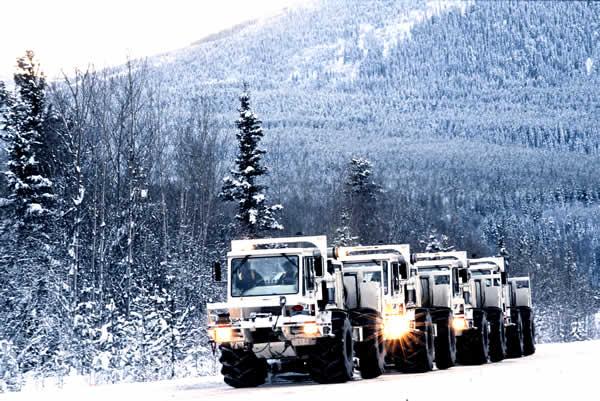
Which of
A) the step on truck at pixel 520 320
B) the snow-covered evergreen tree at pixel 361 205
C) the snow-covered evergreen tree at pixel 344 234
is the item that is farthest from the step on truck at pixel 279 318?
the snow-covered evergreen tree at pixel 361 205

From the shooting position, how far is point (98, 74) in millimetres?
50188

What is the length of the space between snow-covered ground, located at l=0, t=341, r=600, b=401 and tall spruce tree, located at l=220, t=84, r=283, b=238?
83.6 feet

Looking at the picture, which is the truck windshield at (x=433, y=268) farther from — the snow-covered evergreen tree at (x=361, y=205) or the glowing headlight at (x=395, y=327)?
the snow-covered evergreen tree at (x=361, y=205)

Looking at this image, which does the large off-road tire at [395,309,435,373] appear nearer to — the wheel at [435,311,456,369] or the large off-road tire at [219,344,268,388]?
the wheel at [435,311,456,369]

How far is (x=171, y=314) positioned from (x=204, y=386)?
16.8 m

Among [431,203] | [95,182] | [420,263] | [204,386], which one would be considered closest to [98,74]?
[95,182]

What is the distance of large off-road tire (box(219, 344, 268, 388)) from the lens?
26.6 meters

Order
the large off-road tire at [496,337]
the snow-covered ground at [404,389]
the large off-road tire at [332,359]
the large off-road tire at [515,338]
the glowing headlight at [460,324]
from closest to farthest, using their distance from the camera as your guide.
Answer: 1. the snow-covered ground at [404,389]
2. the large off-road tire at [332,359]
3. the glowing headlight at [460,324]
4. the large off-road tire at [496,337]
5. the large off-road tire at [515,338]

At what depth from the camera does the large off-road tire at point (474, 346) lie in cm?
3722

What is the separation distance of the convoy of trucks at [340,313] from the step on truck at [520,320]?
5239 millimetres

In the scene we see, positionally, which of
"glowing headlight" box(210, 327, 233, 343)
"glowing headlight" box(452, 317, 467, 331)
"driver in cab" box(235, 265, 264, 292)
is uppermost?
"driver in cab" box(235, 265, 264, 292)

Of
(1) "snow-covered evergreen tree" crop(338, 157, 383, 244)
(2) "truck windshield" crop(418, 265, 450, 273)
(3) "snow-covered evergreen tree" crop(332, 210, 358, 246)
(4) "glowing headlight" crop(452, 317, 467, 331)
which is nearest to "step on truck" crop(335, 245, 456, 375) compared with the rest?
(4) "glowing headlight" crop(452, 317, 467, 331)

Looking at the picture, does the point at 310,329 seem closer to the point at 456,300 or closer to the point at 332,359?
the point at 332,359

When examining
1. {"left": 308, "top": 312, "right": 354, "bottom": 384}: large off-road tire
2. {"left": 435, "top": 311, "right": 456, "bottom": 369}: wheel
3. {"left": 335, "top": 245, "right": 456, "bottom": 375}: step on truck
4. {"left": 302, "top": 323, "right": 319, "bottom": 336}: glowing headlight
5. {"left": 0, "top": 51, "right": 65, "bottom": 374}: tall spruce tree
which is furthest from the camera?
{"left": 0, "top": 51, "right": 65, "bottom": 374}: tall spruce tree
